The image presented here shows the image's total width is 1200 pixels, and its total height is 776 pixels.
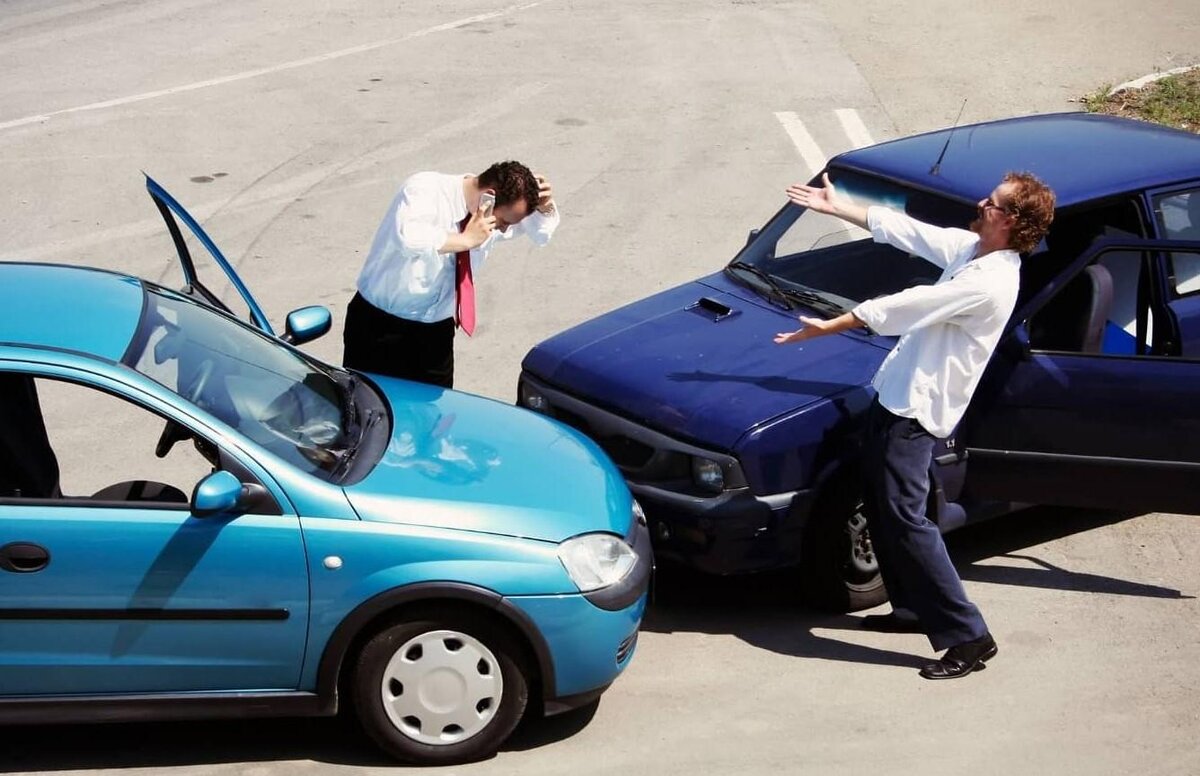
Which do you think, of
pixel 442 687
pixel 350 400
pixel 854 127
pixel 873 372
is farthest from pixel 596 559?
pixel 854 127

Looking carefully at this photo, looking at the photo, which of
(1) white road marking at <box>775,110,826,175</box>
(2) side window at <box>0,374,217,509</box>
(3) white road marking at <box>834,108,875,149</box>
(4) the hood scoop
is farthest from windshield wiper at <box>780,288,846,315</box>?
(3) white road marking at <box>834,108,875,149</box>

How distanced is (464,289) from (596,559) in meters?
1.98

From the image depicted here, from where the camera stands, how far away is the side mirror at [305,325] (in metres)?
6.91

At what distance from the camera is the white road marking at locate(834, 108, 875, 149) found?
44.8 feet

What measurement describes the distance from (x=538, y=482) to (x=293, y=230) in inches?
249

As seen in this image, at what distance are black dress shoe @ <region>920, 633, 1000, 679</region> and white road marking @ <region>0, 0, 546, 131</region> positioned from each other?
10352mm

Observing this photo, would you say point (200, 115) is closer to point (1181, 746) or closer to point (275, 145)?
point (275, 145)

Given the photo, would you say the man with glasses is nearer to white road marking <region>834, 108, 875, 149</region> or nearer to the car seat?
the car seat

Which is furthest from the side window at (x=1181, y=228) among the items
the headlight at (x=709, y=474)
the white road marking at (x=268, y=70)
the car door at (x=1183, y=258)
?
the white road marking at (x=268, y=70)

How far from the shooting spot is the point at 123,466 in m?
7.59

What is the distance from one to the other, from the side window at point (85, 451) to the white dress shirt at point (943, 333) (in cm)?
263

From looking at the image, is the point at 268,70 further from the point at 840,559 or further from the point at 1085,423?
the point at 1085,423

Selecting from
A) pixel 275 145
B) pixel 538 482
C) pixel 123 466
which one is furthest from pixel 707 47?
pixel 538 482

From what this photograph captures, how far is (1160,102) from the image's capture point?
48.5 ft
